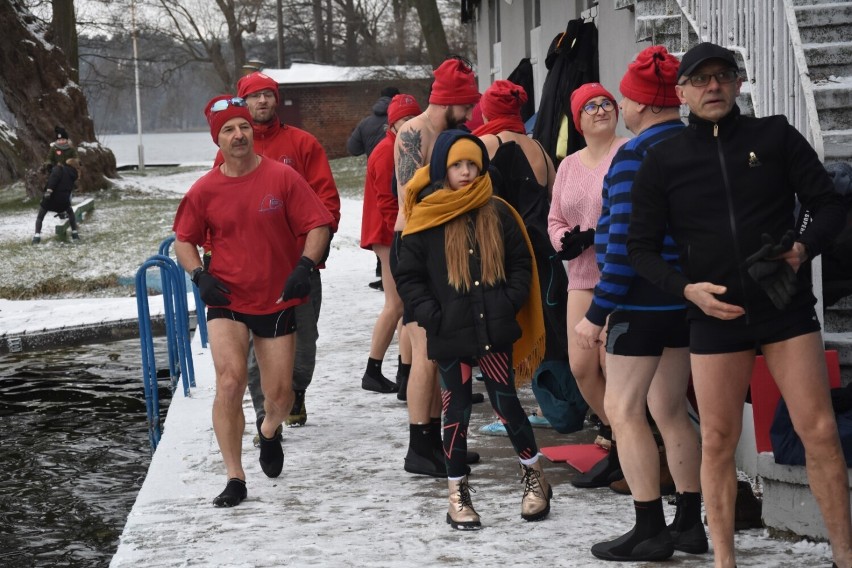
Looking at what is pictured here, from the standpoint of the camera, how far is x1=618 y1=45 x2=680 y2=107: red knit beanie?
4.73 m

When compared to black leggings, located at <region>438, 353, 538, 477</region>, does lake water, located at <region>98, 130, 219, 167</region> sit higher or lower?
higher

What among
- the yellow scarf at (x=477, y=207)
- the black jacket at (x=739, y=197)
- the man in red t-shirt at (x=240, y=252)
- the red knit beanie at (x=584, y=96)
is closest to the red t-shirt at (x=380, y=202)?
the man in red t-shirt at (x=240, y=252)

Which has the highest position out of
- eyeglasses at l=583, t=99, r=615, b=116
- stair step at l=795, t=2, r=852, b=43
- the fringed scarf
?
stair step at l=795, t=2, r=852, b=43

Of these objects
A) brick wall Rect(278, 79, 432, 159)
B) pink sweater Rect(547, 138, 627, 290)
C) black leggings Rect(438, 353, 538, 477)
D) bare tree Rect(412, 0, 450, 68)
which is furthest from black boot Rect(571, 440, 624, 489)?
brick wall Rect(278, 79, 432, 159)

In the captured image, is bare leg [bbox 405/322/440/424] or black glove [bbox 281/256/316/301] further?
bare leg [bbox 405/322/440/424]

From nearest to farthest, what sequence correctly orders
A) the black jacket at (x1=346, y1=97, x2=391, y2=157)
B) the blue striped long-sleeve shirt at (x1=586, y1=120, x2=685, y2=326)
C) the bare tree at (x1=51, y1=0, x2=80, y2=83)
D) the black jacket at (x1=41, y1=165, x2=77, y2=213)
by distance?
the blue striped long-sleeve shirt at (x1=586, y1=120, x2=685, y2=326) → the black jacket at (x1=346, y1=97, x2=391, y2=157) → the black jacket at (x1=41, y1=165, x2=77, y2=213) → the bare tree at (x1=51, y1=0, x2=80, y2=83)

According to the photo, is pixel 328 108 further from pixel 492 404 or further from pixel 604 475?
pixel 492 404

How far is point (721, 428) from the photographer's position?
4180 millimetres

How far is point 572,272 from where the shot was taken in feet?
18.7

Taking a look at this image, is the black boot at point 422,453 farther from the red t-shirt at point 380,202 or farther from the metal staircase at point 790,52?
the red t-shirt at point 380,202

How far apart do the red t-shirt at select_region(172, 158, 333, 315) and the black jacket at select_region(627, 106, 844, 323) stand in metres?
2.30

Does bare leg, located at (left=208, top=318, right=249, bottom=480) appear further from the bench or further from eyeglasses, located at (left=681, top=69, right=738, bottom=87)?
the bench

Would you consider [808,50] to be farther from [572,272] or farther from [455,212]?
[455,212]

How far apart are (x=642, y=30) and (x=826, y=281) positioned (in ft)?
10.4
